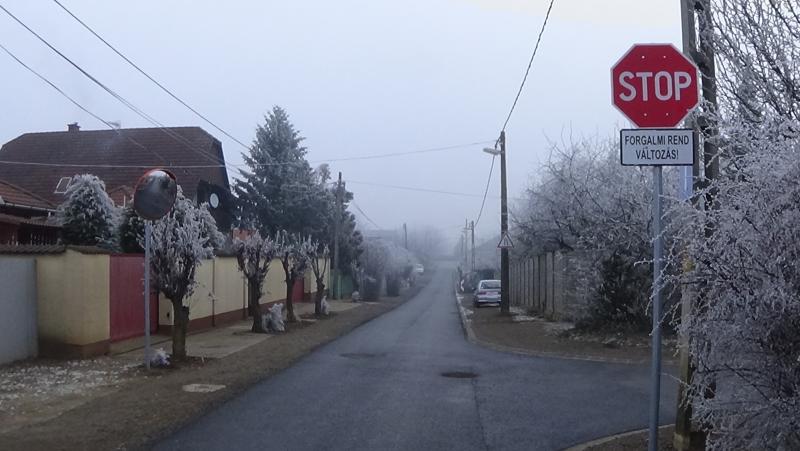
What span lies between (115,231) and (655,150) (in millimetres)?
18237

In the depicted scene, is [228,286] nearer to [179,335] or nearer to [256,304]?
[256,304]

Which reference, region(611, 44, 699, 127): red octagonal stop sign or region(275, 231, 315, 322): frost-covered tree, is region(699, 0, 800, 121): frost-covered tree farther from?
region(275, 231, 315, 322): frost-covered tree

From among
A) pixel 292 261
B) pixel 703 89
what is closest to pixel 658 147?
pixel 703 89

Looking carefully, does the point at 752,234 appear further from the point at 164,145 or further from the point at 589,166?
the point at 164,145

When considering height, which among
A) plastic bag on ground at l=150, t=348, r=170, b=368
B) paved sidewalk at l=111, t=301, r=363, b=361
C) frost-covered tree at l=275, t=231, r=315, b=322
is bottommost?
paved sidewalk at l=111, t=301, r=363, b=361

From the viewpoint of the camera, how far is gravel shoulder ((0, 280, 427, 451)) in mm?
8203

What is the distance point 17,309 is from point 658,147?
1118 cm

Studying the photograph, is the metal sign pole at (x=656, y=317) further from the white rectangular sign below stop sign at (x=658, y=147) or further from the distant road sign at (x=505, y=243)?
the distant road sign at (x=505, y=243)

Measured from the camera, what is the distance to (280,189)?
152 ft

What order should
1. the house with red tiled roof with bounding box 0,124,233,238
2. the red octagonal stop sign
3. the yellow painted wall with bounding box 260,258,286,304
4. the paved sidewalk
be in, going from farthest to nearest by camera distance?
the house with red tiled roof with bounding box 0,124,233,238
the yellow painted wall with bounding box 260,258,286,304
the paved sidewalk
the red octagonal stop sign

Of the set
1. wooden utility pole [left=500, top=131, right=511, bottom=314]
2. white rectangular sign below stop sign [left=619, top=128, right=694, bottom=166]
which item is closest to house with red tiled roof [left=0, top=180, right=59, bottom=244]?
wooden utility pole [left=500, top=131, right=511, bottom=314]

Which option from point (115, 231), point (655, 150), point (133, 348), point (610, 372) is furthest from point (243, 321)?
point (655, 150)

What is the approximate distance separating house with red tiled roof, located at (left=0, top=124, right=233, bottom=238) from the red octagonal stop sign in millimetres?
31706

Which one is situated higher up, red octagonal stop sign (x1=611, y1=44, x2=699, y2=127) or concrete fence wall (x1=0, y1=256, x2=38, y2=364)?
red octagonal stop sign (x1=611, y1=44, x2=699, y2=127)
